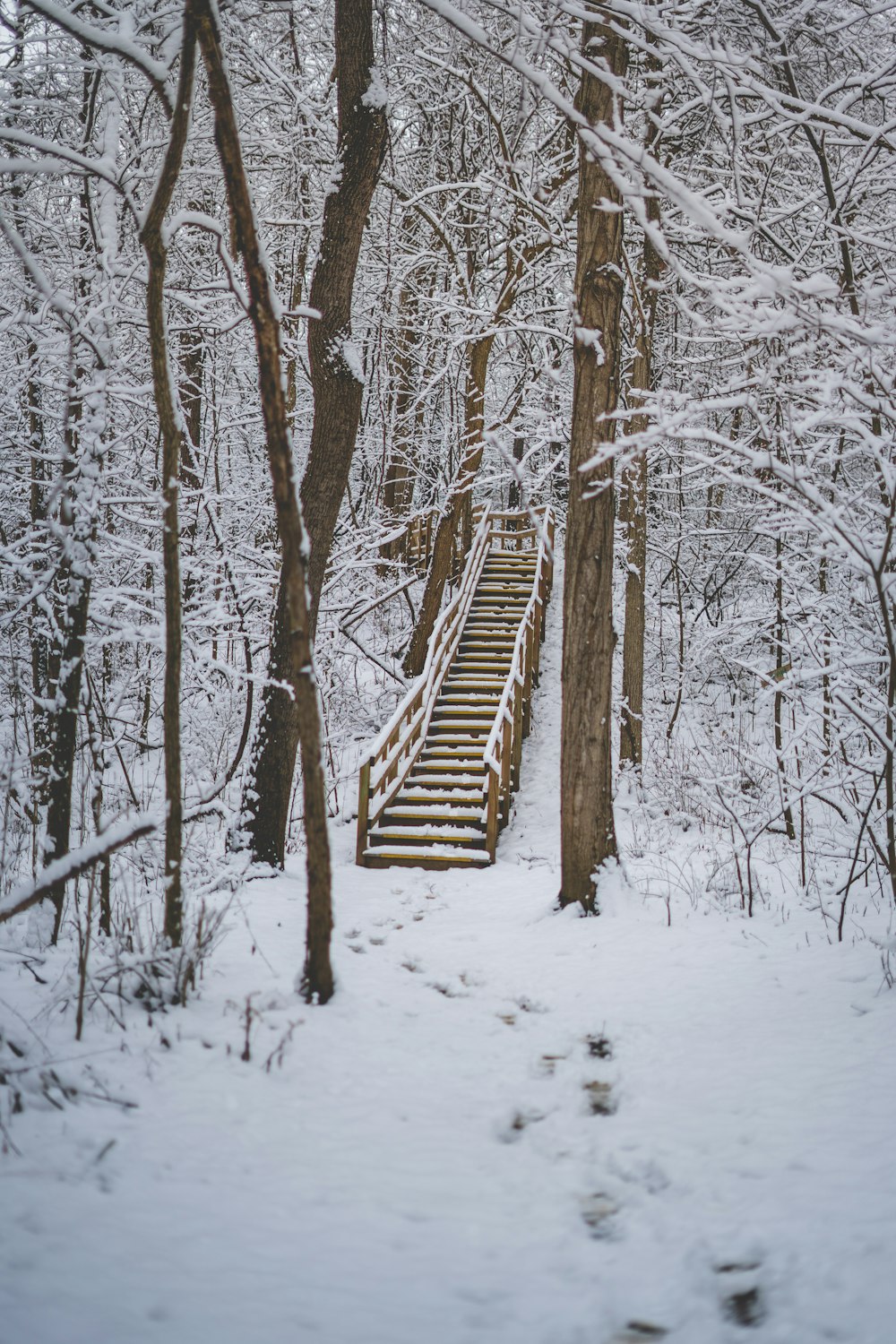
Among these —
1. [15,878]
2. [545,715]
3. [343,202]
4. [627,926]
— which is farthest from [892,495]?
[545,715]

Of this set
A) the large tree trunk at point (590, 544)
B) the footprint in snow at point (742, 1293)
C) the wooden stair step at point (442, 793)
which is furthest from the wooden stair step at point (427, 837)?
the footprint in snow at point (742, 1293)

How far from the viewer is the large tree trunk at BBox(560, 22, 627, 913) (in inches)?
190

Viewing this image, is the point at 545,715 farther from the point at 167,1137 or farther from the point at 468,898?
the point at 167,1137

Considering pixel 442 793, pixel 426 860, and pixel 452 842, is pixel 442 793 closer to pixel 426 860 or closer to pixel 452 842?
pixel 452 842

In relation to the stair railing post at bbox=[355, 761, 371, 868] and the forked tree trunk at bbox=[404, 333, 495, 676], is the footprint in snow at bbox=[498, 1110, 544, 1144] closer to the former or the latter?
the stair railing post at bbox=[355, 761, 371, 868]

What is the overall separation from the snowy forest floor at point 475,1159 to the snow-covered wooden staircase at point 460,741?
2.34 m

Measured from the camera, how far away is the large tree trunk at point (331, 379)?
5.73 meters

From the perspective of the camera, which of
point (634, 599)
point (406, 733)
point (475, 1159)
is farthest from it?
point (634, 599)

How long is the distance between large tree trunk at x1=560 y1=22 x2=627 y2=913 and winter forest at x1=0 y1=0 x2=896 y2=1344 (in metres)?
0.03

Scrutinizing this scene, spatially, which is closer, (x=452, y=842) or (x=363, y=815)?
(x=363, y=815)

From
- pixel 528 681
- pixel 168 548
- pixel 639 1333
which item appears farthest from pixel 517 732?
pixel 639 1333

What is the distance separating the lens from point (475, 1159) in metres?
2.54

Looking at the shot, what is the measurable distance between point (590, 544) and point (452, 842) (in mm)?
3727

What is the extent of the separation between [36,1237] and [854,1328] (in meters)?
2.01
